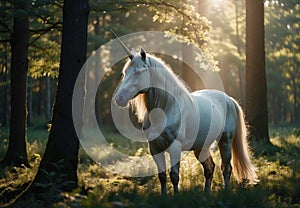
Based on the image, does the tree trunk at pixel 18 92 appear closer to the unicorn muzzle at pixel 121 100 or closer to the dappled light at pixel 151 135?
the dappled light at pixel 151 135

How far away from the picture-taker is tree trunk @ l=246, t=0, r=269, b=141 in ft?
47.6

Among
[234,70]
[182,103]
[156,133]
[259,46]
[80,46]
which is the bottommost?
[156,133]

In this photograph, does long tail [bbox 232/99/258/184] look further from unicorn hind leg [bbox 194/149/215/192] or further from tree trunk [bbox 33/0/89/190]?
tree trunk [bbox 33/0/89/190]

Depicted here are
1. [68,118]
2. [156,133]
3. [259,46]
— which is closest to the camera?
[156,133]

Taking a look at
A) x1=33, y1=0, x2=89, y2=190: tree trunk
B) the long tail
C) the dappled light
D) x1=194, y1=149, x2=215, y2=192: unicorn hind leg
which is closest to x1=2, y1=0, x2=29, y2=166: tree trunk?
the dappled light

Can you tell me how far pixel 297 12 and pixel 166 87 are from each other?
30639 mm

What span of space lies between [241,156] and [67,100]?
3584mm

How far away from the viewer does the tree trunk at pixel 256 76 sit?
14.5 m

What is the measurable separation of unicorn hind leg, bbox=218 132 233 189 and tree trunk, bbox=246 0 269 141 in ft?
19.8

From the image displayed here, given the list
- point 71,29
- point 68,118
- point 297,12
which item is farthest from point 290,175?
point 297,12

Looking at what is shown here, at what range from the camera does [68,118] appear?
829cm

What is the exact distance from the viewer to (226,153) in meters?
8.51

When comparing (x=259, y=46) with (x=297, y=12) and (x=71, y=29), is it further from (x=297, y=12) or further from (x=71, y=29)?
(x=297, y=12)

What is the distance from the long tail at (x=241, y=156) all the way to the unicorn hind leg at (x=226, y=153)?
1.16 ft
